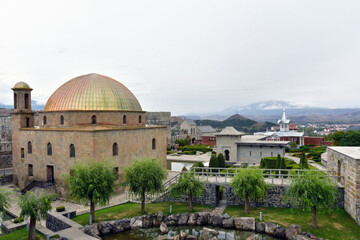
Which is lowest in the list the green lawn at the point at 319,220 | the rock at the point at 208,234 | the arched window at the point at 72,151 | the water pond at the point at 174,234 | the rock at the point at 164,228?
the water pond at the point at 174,234

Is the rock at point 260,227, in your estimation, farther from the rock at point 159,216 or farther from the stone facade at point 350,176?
the rock at point 159,216

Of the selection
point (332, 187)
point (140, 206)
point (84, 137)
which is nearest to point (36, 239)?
point (140, 206)

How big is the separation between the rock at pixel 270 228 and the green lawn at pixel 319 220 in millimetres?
750

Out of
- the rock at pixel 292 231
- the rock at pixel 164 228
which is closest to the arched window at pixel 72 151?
the rock at pixel 164 228

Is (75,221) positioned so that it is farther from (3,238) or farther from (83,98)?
(83,98)

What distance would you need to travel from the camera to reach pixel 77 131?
84.8ft

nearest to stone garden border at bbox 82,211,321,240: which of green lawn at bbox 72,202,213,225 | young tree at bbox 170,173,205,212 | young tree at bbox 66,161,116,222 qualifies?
green lawn at bbox 72,202,213,225

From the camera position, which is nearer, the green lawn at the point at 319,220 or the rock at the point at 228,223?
the green lawn at the point at 319,220

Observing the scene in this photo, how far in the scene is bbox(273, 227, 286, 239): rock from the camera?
57.5ft

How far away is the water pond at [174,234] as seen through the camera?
18.2 metres

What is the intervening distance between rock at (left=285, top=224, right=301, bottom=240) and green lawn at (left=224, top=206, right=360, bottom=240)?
0.84m

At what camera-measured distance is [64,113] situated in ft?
92.1

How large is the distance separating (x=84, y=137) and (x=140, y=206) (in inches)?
329

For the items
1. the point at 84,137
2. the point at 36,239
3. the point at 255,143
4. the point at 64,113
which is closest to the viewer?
the point at 36,239
